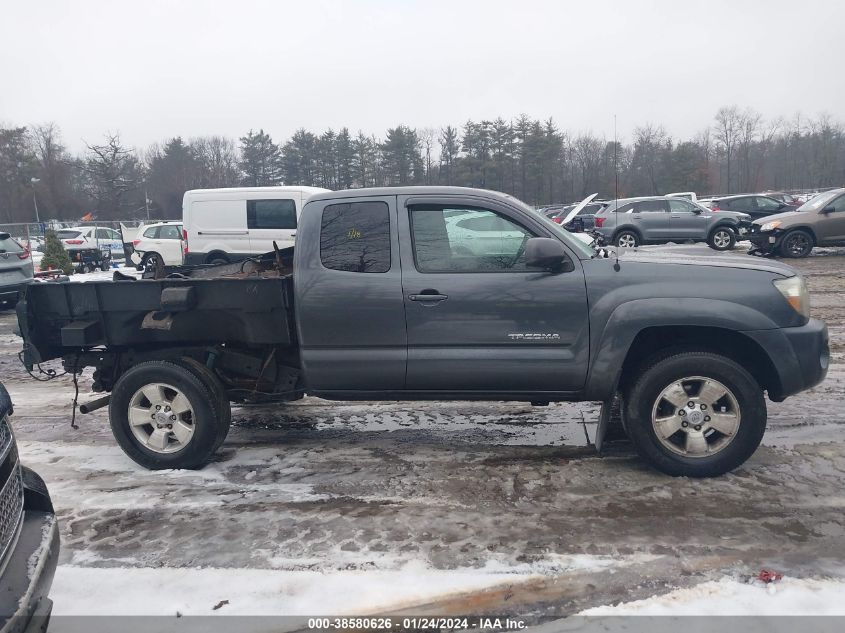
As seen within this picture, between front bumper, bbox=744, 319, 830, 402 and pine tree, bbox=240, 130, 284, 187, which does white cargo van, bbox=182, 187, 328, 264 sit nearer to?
front bumper, bbox=744, 319, 830, 402

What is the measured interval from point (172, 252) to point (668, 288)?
18848mm

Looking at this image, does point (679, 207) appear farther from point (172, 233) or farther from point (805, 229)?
point (172, 233)

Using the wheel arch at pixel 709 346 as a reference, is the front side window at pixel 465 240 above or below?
above

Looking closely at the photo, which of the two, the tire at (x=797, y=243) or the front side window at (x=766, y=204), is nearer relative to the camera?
the tire at (x=797, y=243)

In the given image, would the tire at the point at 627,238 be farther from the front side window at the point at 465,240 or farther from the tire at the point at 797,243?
the front side window at the point at 465,240

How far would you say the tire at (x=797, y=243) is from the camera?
51.6 feet

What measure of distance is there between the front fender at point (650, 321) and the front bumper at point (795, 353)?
0.08 m

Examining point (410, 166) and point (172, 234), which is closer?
point (172, 234)

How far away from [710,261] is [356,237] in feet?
8.01

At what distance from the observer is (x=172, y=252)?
66.2 ft

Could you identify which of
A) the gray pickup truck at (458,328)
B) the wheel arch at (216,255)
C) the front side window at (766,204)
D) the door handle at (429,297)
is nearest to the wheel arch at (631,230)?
the front side window at (766,204)

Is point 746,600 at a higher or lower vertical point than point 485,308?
lower

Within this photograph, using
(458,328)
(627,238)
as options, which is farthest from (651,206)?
(458,328)

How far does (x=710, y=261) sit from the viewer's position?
14.0 feet
